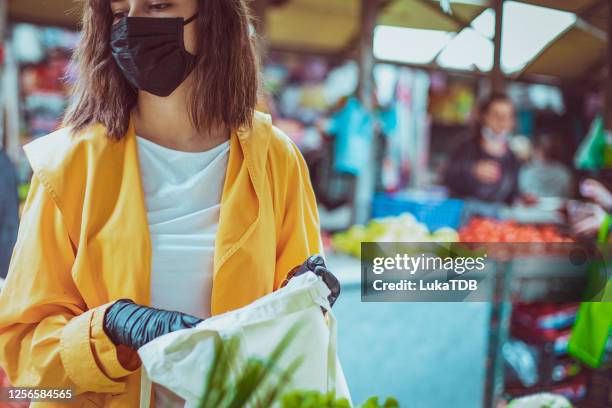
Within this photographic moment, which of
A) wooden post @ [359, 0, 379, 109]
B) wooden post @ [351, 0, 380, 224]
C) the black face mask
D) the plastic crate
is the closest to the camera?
the black face mask

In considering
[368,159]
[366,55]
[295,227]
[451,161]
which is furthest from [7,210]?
[451,161]

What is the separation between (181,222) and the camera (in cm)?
109

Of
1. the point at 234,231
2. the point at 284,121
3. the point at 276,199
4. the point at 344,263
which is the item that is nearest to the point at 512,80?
the point at 344,263

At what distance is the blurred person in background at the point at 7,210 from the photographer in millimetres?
1407

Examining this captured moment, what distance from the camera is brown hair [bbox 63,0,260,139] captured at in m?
1.09

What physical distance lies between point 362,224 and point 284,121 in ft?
6.18

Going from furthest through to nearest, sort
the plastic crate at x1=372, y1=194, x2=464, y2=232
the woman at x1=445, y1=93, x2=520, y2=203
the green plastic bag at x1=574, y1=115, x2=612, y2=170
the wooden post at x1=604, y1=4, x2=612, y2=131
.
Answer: the woman at x1=445, y1=93, x2=520, y2=203, the plastic crate at x1=372, y1=194, x2=464, y2=232, the green plastic bag at x1=574, y1=115, x2=612, y2=170, the wooden post at x1=604, y1=4, x2=612, y2=131

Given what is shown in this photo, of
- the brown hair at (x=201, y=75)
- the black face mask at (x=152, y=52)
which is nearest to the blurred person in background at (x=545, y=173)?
the brown hair at (x=201, y=75)

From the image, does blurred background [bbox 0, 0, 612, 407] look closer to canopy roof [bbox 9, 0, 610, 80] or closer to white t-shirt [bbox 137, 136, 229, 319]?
canopy roof [bbox 9, 0, 610, 80]

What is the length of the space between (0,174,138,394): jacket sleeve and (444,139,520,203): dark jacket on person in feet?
8.34

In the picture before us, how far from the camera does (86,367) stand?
100 cm

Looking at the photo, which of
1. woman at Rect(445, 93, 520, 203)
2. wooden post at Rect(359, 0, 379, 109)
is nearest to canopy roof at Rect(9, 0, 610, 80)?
wooden post at Rect(359, 0, 379, 109)

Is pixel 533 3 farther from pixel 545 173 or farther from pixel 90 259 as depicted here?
pixel 545 173

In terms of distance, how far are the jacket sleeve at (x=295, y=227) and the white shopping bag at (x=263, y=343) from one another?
0.47ft
